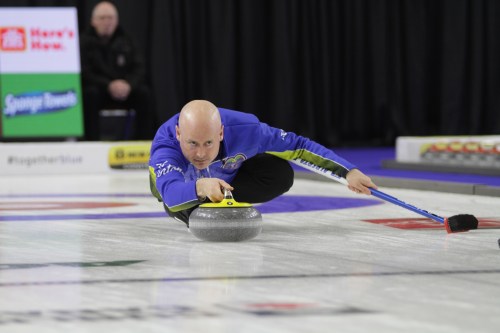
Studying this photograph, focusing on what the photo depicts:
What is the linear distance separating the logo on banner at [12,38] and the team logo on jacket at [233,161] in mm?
4104

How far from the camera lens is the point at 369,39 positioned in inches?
383

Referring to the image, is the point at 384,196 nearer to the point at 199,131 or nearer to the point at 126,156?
the point at 199,131

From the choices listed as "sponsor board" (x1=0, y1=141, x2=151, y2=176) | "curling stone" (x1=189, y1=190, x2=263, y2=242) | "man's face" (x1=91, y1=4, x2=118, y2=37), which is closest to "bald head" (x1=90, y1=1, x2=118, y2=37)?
"man's face" (x1=91, y1=4, x2=118, y2=37)

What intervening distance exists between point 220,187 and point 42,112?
4457mm

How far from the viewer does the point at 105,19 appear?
7.73m

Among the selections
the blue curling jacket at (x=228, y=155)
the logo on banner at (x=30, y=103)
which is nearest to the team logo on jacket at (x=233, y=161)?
the blue curling jacket at (x=228, y=155)

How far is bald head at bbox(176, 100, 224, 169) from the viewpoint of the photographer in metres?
3.20

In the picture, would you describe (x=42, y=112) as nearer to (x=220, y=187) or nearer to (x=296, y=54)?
(x=296, y=54)

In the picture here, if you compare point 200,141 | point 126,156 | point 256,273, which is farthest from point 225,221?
point 126,156

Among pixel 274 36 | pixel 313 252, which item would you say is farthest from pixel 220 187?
pixel 274 36

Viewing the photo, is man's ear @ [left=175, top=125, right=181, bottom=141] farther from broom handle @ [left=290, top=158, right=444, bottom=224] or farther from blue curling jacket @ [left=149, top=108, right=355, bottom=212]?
broom handle @ [left=290, top=158, right=444, bottom=224]

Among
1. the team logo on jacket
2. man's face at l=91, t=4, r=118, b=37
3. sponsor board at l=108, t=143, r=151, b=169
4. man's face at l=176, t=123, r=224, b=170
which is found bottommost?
sponsor board at l=108, t=143, r=151, b=169

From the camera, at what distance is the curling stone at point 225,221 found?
3.24 m

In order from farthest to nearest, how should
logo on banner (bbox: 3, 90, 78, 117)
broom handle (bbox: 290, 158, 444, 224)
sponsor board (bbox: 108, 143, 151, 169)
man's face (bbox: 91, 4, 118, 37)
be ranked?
man's face (bbox: 91, 4, 118, 37)
logo on banner (bbox: 3, 90, 78, 117)
sponsor board (bbox: 108, 143, 151, 169)
broom handle (bbox: 290, 158, 444, 224)
